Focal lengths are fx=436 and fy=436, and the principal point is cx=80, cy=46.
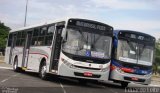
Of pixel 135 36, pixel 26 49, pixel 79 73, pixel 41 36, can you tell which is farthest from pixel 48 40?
pixel 26 49

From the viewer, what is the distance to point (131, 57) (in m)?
22.5

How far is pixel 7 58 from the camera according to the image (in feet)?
116

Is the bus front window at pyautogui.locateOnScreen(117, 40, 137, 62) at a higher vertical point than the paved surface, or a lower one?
higher

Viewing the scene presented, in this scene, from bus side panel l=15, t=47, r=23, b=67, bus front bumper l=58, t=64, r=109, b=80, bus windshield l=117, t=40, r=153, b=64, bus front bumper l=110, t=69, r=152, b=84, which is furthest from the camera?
bus side panel l=15, t=47, r=23, b=67

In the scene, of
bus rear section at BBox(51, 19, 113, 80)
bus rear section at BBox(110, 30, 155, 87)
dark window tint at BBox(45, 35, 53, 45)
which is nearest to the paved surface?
bus rear section at BBox(51, 19, 113, 80)

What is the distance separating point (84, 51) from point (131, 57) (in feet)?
9.77

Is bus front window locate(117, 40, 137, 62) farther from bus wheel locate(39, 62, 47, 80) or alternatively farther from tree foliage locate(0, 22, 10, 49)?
tree foliage locate(0, 22, 10, 49)

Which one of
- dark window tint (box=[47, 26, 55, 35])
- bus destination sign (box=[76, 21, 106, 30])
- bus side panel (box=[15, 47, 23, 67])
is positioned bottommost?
bus side panel (box=[15, 47, 23, 67])

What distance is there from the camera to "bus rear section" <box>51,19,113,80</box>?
67.6ft

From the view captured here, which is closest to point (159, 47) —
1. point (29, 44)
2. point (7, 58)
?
point (7, 58)

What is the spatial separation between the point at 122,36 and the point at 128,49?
2.43ft

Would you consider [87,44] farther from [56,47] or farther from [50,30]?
[50,30]

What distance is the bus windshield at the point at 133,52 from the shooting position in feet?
73.3

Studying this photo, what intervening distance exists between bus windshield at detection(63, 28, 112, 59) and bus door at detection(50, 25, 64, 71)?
2.94 ft
